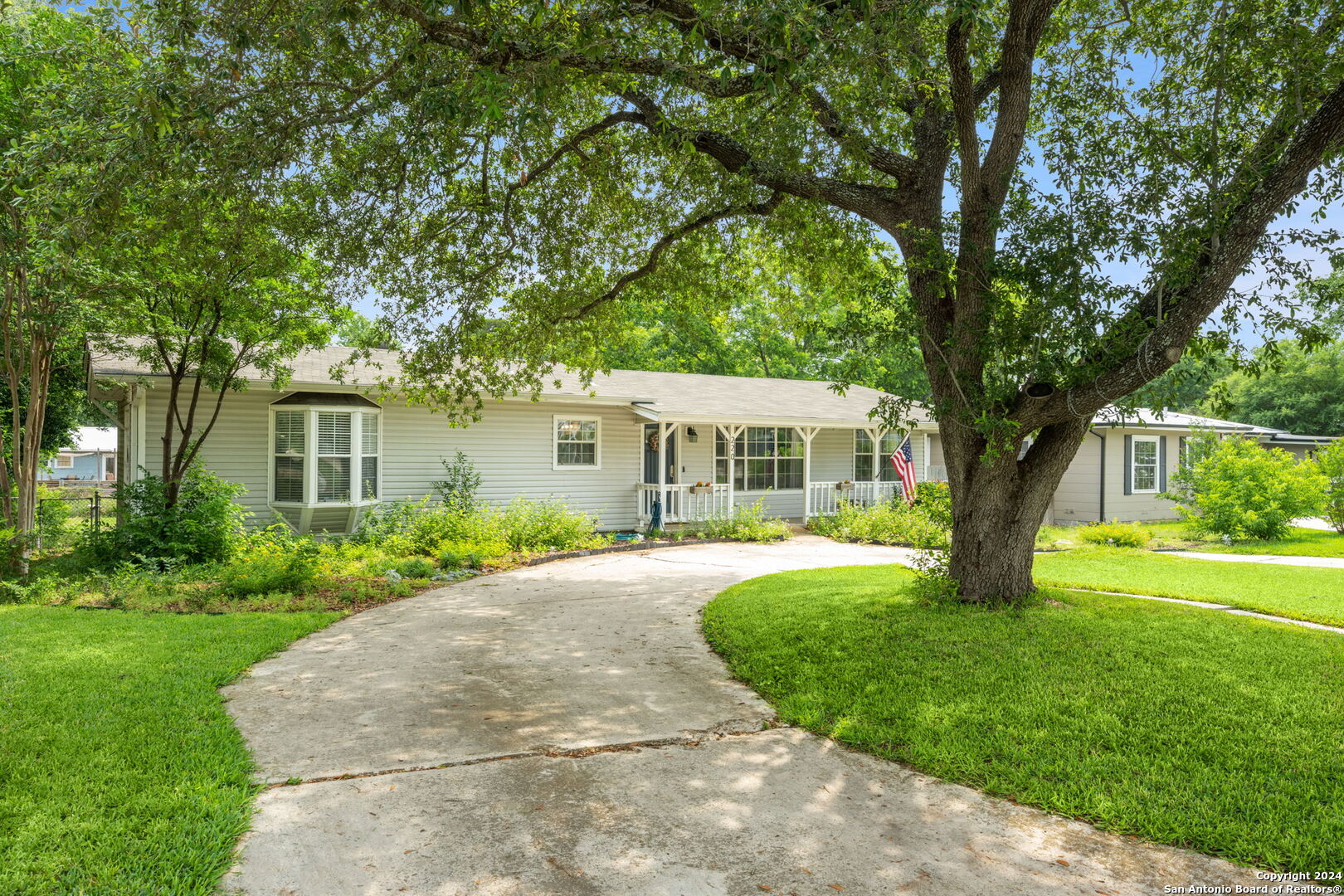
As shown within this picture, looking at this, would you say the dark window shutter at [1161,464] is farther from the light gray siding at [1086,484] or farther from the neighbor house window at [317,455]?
the neighbor house window at [317,455]

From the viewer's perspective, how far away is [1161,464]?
67.1ft

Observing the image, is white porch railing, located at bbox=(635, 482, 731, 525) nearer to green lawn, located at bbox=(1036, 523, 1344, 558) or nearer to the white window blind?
the white window blind

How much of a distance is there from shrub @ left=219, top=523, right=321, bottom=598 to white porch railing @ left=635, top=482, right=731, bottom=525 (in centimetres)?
701

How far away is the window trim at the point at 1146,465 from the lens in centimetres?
1975

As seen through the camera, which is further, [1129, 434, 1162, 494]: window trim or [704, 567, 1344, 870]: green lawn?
[1129, 434, 1162, 494]: window trim

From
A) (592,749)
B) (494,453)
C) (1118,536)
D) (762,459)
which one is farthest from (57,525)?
(1118,536)

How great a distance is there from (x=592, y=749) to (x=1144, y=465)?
20.5 metres

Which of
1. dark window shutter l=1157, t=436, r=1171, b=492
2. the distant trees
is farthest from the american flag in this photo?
the distant trees

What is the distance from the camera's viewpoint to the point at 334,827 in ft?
10.7

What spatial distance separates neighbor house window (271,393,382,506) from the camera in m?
12.7

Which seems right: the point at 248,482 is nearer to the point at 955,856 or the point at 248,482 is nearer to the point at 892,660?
the point at 892,660

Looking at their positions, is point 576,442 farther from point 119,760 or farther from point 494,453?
point 119,760

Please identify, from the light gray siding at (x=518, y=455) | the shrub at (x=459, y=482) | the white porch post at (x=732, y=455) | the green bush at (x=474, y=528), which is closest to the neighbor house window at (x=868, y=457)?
the white porch post at (x=732, y=455)

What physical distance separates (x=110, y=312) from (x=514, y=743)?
28.4ft
